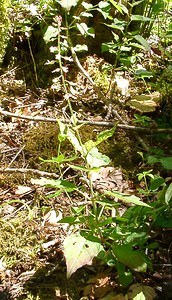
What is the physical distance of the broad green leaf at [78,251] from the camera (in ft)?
4.29

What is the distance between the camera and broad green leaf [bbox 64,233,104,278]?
131 cm

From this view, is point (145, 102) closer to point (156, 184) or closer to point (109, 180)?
point (109, 180)

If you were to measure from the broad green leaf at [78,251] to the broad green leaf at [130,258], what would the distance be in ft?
0.31

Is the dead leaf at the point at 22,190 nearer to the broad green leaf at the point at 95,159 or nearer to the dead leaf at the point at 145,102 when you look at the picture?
the broad green leaf at the point at 95,159

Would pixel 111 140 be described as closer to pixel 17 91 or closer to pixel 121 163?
pixel 121 163

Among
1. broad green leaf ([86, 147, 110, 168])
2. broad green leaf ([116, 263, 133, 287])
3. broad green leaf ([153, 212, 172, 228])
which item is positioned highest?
broad green leaf ([86, 147, 110, 168])

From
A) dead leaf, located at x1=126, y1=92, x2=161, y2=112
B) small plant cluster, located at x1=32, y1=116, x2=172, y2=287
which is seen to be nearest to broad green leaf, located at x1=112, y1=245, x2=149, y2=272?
small plant cluster, located at x1=32, y1=116, x2=172, y2=287

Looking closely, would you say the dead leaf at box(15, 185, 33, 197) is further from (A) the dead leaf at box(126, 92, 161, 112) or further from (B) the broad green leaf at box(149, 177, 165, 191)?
(A) the dead leaf at box(126, 92, 161, 112)

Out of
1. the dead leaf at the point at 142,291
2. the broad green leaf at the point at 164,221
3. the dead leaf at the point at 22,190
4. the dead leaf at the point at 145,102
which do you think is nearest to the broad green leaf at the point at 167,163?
the broad green leaf at the point at 164,221

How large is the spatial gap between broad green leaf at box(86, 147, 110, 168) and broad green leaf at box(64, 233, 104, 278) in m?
0.24

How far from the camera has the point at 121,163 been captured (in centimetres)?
227

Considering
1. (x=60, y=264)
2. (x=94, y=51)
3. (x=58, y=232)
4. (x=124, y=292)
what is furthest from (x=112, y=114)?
(x=124, y=292)

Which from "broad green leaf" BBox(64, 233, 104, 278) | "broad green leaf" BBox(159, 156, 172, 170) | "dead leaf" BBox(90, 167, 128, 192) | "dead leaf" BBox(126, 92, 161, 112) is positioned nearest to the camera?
"broad green leaf" BBox(64, 233, 104, 278)

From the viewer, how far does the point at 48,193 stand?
6.75 feet
